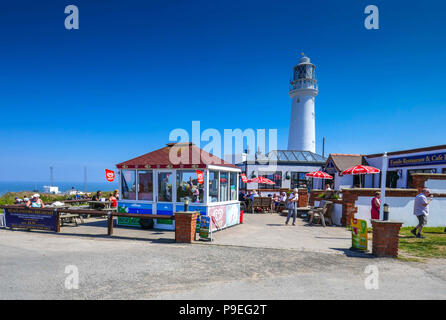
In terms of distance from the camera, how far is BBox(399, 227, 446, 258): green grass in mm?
7207

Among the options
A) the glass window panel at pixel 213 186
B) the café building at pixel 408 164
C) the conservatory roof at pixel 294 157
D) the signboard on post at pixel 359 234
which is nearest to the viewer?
the signboard on post at pixel 359 234

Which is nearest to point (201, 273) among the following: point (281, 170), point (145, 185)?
point (145, 185)

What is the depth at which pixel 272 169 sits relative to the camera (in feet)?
82.9

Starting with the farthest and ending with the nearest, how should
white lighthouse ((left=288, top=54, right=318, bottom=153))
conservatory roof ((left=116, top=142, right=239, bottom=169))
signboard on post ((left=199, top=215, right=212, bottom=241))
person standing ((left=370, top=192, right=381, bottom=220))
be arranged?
1. white lighthouse ((left=288, top=54, right=318, bottom=153))
2. conservatory roof ((left=116, top=142, right=239, bottom=169))
3. person standing ((left=370, top=192, right=381, bottom=220))
4. signboard on post ((left=199, top=215, right=212, bottom=241))

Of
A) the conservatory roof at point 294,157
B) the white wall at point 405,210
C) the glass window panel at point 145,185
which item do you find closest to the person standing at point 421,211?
the white wall at point 405,210

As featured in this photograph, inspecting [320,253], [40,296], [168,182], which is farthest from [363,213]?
[40,296]

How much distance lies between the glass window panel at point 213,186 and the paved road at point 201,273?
297cm

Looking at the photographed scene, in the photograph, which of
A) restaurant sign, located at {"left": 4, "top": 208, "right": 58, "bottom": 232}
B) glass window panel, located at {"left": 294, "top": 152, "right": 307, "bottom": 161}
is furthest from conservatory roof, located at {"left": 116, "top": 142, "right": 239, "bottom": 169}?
glass window panel, located at {"left": 294, "top": 152, "right": 307, "bottom": 161}

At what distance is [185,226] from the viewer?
8375 millimetres

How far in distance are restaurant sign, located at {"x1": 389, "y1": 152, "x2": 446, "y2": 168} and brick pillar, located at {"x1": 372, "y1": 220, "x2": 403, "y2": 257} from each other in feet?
35.8

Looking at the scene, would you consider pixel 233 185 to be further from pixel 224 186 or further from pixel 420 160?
pixel 420 160

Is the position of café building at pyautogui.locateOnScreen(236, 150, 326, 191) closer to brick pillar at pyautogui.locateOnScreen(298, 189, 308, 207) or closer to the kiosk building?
brick pillar at pyautogui.locateOnScreen(298, 189, 308, 207)

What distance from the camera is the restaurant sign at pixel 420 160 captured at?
14797mm

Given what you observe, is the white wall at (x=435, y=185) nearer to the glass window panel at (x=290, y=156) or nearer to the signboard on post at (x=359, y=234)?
the signboard on post at (x=359, y=234)
